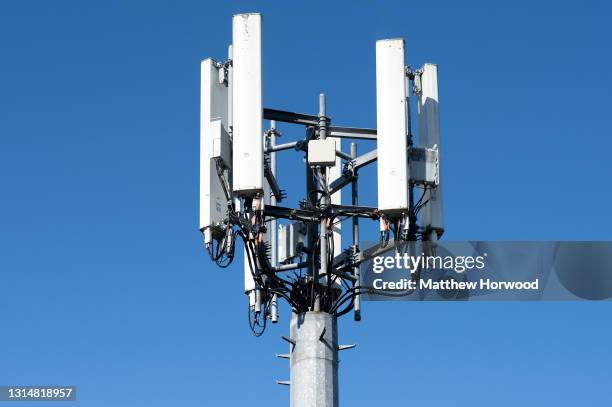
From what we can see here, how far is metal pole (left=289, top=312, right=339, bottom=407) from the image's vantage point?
2753cm

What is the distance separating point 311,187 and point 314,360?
3609 mm

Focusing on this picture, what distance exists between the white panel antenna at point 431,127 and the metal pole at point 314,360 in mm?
3023

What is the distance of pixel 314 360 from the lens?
27719 millimetres

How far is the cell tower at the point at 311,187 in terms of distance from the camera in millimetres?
27688

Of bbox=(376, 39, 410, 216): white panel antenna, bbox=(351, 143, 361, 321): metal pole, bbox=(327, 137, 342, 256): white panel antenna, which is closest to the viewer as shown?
bbox=(376, 39, 410, 216): white panel antenna

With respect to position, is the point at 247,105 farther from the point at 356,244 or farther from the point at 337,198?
the point at 337,198

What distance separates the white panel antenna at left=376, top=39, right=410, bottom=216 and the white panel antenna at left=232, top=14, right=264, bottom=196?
7.65 ft

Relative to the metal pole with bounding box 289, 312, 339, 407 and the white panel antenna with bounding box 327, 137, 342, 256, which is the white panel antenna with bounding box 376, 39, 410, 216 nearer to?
the metal pole with bounding box 289, 312, 339, 407

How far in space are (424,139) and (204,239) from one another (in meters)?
4.90

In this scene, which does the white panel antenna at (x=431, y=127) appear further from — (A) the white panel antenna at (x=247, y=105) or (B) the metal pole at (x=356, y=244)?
(A) the white panel antenna at (x=247, y=105)

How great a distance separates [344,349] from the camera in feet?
92.6

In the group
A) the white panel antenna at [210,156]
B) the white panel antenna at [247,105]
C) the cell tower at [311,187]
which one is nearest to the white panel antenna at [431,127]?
the cell tower at [311,187]

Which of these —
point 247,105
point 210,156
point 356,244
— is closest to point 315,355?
point 356,244

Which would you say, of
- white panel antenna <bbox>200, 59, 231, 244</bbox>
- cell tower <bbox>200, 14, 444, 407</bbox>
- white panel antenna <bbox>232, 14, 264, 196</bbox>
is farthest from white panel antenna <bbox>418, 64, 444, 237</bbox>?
white panel antenna <bbox>200, 59, 231, 244</bbox>
